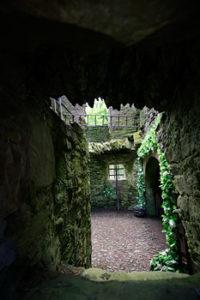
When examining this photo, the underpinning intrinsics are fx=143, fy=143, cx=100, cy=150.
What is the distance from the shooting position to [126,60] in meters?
1.07

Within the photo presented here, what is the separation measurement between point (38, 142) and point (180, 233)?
2.65 meters

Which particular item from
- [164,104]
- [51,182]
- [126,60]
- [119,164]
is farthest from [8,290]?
[119,164]

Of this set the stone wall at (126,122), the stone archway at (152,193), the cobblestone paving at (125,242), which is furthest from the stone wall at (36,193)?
the stone wall at (126,122)

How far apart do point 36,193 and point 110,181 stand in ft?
21.8

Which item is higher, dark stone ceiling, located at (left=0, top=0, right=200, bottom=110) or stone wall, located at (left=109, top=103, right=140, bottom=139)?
stone wall, located at (left=109, top=103, right=140, bottom=139)

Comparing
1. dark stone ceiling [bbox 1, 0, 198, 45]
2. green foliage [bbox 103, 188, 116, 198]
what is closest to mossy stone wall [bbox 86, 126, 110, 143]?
green foliage [bbox 103, 188, 116, 198]

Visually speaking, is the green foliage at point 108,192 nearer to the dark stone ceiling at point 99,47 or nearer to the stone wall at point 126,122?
the stone wall at point 126,122

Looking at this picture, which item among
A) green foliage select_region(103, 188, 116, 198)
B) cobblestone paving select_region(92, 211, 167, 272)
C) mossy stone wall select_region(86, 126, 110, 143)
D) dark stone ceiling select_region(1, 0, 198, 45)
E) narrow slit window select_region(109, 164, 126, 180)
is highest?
mossy stone wall select_region(86, 126, 110, 143)

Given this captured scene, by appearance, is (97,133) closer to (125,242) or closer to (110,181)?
(110,181)

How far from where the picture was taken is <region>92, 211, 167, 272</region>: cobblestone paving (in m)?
Answer: 3.02

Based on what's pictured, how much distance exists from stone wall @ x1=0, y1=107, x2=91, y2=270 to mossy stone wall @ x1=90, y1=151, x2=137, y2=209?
17.4 ft

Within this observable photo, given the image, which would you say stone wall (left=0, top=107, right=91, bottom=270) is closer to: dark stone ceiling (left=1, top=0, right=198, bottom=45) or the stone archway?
dark stone ceiling (left=1, top=0, right=198, bottom=45)

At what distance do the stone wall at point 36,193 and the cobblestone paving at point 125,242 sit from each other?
59.4 inches

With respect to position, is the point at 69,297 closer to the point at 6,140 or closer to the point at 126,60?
the point at 6,140
